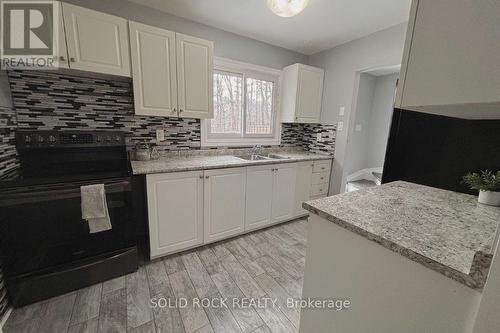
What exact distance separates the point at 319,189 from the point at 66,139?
9.58 feet

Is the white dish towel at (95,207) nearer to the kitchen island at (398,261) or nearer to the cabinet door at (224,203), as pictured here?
the cabinet door at (224,203)

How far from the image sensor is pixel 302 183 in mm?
2762

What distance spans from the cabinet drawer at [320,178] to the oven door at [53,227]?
7.35ft

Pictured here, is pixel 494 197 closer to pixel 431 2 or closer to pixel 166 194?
pixel 431 2

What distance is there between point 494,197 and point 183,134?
248cm

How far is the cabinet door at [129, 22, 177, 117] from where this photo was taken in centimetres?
178

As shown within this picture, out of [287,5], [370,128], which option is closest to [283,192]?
[287,5]

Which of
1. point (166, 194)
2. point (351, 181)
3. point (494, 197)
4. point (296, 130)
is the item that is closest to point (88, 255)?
point (166, 194)

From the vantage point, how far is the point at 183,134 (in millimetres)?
2406

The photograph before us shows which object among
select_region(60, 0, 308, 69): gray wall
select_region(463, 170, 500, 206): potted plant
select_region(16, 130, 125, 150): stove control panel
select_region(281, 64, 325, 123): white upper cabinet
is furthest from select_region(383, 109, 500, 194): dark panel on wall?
select_region(16, 130, 125, 150): stove control panel

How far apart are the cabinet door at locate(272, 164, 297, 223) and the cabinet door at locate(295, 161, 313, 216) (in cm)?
8

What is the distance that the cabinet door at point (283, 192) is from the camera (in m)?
2.51

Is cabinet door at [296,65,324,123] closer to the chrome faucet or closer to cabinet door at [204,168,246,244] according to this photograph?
the chrome faucet

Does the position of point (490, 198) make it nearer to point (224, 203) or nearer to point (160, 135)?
point (224, 203)
